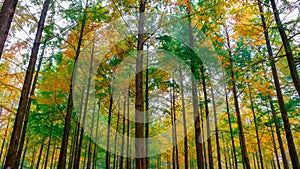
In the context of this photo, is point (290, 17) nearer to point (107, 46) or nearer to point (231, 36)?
point (231, 36)

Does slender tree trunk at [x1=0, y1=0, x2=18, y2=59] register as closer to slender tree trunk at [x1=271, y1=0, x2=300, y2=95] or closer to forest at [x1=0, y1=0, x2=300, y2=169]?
forest at [x1=0, y1=0, x2=300, y2=169]

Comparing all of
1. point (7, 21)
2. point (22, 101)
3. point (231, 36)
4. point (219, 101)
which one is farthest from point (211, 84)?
point (7, 21)

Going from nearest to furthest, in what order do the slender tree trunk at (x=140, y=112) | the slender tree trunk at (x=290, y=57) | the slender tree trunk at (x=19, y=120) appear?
the slender tree trunk at (x=140, y=112)
the slender tree trunk at (x=19, y=120)
the slender tree trunk at (x=290, y=57)

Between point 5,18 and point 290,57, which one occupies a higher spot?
point 290,57

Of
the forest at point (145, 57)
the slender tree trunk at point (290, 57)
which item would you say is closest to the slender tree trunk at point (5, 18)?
the forest at point (145, 57)

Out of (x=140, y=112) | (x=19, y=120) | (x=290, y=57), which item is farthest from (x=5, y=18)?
(x=290, y=57)

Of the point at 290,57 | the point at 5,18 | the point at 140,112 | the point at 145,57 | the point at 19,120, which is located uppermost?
the point at 145,57

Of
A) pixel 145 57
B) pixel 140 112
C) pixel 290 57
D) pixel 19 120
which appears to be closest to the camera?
pixel 140 112

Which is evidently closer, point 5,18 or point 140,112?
point 5,18

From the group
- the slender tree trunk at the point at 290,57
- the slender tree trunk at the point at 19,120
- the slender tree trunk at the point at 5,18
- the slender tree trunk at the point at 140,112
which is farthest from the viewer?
the slender tree trunk at the point at 290,57

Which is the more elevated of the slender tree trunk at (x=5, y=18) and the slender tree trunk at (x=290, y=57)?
the slender tree trunk at (x=290, y=57)

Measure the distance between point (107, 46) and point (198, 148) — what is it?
630cm

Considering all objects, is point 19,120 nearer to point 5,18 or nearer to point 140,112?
point 140,112

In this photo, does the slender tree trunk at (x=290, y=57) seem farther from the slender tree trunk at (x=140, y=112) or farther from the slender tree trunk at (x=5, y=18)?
the slender tree trunk at (x=5, y=18)
